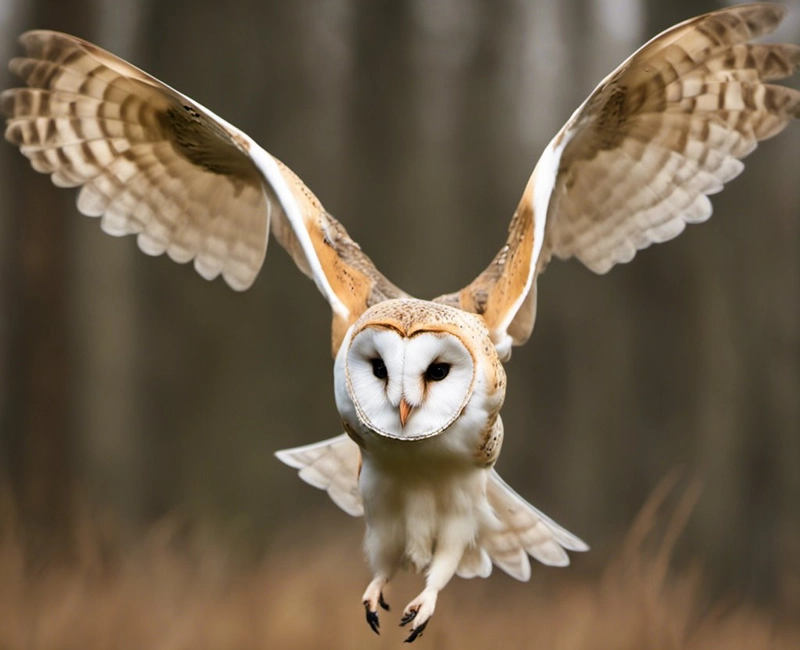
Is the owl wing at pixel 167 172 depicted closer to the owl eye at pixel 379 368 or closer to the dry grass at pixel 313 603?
the owl eye at pixel 379 368

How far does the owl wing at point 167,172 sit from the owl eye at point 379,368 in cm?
18

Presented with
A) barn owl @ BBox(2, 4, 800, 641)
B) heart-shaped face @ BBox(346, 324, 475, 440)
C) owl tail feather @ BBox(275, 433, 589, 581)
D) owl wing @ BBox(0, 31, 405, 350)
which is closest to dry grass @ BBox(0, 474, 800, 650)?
owl tail feather @ BBox(275, 433, 589, 581)

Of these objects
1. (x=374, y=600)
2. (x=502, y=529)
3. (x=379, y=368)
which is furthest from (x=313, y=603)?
(x=379, y=368)

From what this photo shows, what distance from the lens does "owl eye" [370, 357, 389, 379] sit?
3.30 feet

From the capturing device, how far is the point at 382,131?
9.19 ft

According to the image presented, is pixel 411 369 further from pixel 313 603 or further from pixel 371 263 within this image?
pixel 313 603

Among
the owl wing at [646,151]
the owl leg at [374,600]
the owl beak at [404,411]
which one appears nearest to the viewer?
the owl beak at [404,411]

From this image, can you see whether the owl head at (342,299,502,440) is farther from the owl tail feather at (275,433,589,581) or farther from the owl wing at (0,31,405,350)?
the owl tail feather at (275,433,589,581)

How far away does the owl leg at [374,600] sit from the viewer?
1082 millimetres

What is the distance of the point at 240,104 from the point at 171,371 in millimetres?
851

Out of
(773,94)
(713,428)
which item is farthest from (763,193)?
(773,94)

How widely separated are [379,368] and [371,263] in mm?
364

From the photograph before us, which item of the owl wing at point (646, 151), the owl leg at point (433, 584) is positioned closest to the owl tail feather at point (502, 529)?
the owl leg at point (433, 584)

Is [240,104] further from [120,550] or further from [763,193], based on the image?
[763,193]
